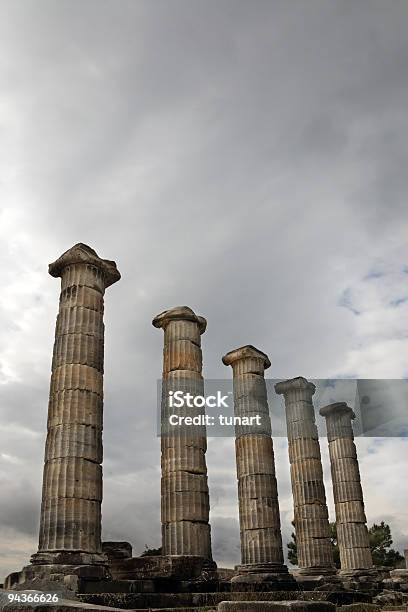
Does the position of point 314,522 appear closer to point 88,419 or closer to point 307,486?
point 307,486

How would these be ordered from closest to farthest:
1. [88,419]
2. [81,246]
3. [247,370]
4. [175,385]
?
[88,419] → [81,246] → [175,385] → [247,370]

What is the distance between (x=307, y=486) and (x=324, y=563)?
10.6 ft

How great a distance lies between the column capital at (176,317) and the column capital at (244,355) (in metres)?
3.46

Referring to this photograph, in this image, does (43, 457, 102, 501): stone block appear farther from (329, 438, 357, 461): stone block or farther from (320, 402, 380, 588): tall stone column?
(329, 438, 357, 461): stone block

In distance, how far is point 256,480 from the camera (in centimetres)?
2338

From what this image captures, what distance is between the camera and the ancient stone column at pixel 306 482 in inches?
1006

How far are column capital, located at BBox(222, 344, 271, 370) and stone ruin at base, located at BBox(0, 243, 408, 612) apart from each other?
60 millimetres

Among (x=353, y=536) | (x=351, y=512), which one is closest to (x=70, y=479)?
(x=353, y=536)

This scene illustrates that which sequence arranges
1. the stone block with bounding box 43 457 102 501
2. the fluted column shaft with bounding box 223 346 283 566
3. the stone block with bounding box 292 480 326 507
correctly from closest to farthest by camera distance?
1. the stone block with bounding box 43 457 102 501
2. the fluted column shaft with bounding box 223 346 283 566
3. the stone block with bounding box 292 480 326 507

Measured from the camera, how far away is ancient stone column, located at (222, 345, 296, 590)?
21781 mm

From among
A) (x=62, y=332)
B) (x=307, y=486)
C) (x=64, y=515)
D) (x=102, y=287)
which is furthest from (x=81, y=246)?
(x=307, y=486)

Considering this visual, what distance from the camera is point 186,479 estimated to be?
1952cm

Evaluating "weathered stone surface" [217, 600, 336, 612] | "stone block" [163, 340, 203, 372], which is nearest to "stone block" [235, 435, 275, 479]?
"stone block" [163, 340, 203, 372]

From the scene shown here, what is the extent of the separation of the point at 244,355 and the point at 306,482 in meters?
6.88
